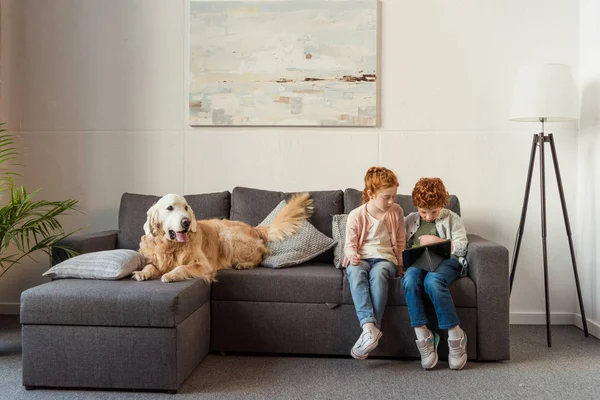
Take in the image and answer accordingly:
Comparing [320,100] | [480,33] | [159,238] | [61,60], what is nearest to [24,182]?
[61,60]

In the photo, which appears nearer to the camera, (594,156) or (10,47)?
(594,156)

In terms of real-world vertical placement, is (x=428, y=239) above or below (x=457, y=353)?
above

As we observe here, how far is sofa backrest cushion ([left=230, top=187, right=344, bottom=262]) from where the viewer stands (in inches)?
144

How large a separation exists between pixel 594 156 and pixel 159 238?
2698mm

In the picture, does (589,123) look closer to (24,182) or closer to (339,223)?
(339,223)

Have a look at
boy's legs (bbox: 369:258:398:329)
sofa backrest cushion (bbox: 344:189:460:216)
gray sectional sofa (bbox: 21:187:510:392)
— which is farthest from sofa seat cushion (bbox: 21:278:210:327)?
sofa backrest cushion (bbox: 344:189:460:216)

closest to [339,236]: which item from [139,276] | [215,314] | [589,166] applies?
[215,314]

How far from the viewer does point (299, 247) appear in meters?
3.39

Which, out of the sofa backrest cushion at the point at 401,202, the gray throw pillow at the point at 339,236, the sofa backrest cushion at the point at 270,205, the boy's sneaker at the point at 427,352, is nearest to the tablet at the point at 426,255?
the boy's sneaker at the point at 427,352

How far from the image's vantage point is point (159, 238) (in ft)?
9.80

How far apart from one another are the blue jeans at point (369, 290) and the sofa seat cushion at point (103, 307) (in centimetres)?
88

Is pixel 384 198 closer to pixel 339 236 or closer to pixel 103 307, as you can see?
pixel 339 236

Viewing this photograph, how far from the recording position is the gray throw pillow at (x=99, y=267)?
276 centimetres

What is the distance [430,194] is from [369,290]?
60cm
